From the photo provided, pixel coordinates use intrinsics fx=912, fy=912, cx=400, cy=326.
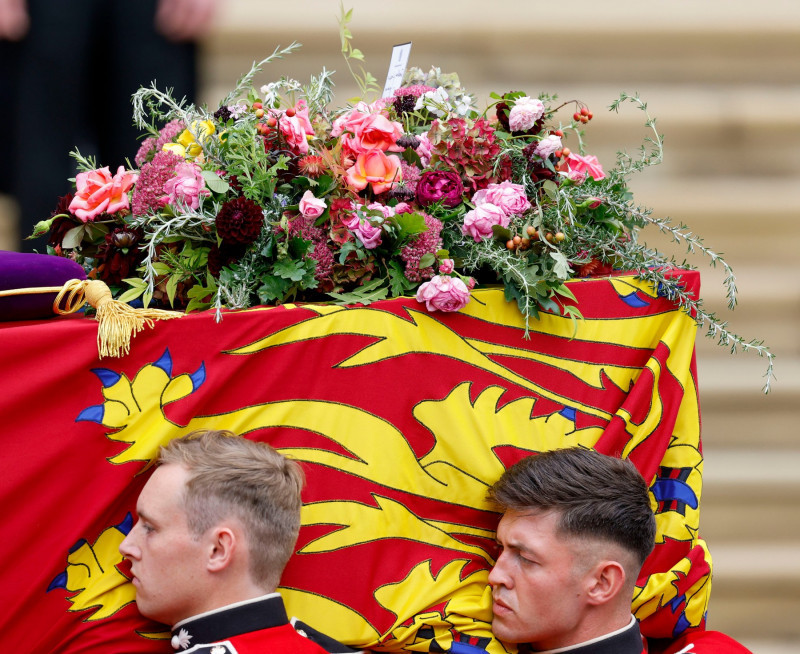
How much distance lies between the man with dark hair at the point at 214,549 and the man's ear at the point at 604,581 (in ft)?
1.69

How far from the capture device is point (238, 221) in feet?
5.66

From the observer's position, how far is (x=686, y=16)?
2834mm

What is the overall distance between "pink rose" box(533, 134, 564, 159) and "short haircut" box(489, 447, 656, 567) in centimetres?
66

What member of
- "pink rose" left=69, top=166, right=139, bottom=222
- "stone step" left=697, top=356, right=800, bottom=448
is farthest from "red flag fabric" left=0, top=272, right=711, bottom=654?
"stone step" left=697, top=356, right=800, bottom=448

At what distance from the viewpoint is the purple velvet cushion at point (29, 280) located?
1601mm

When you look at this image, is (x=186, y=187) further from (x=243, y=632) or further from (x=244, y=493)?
(x=243, y=632)

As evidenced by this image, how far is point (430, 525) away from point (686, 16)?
74.5 inches

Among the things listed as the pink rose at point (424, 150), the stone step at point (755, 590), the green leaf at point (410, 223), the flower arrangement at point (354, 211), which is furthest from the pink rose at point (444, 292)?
the stone step at point (755, 590)

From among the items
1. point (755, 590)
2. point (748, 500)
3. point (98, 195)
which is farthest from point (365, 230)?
point (755, 590)

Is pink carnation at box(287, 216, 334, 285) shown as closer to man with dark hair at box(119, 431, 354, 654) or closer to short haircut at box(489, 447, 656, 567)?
man with dark hair at box(119, 431, 354, 654)

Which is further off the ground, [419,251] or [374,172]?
[374,172]

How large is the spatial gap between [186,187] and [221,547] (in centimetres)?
71

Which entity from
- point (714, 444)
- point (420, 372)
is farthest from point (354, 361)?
point (714, 444)

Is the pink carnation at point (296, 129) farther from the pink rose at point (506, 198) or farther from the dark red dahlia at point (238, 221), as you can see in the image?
the pink rose at point (506, 198)
